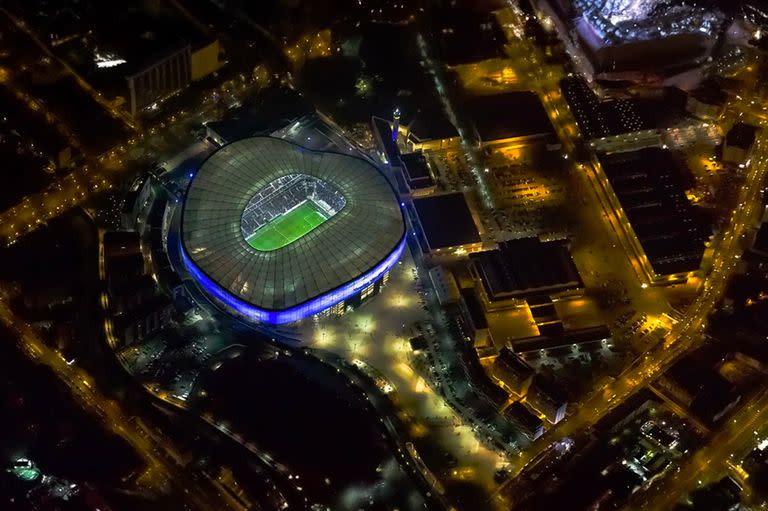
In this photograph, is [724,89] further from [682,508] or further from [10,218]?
[10,218]

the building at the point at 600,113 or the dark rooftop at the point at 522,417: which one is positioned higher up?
the building at the point at 600,113

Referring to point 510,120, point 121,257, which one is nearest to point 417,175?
point 510,120

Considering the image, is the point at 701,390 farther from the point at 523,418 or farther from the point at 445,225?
the point at 445,225

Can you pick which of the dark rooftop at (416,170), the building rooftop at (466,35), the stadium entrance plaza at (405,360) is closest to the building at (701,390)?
the stadium entrance plaza at (405,360)

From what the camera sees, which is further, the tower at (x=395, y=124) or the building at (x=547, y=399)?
the tower at (x=395, y=124)

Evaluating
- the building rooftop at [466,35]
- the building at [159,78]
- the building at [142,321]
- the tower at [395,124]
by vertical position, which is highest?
the building at [159,78]

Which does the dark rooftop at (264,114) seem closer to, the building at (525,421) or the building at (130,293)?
the building at (130,293)

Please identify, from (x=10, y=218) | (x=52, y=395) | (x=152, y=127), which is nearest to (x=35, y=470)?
(x=52, y=395)
